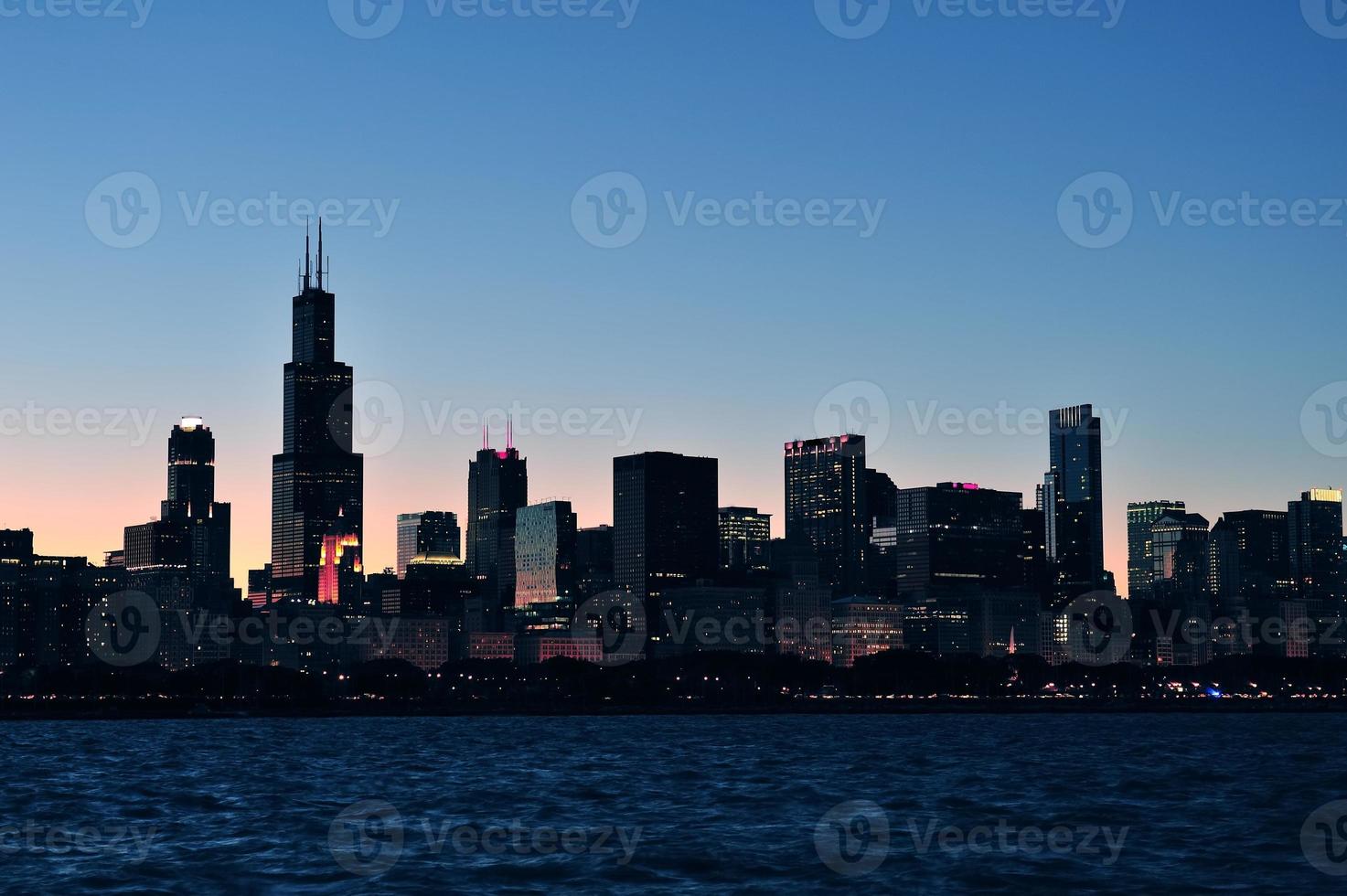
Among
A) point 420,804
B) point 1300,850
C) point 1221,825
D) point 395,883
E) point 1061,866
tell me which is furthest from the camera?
point 420,804

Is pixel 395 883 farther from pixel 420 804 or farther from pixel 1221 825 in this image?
pixel 1221 825

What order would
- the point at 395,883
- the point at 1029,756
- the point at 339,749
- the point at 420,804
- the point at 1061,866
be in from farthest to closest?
the point at 339,749
the point at 1029,756
the point at 420,804
the point at 1061,866
the point at 395,883

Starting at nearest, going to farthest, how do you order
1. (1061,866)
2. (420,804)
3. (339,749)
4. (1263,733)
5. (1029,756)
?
(1061,866), (420,804), (1029,756), (339,749), (1263,733)

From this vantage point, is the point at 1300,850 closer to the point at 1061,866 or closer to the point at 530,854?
the point at 1061,866

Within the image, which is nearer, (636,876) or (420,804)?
(636,876)

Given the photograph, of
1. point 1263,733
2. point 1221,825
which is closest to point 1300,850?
point 1221,825

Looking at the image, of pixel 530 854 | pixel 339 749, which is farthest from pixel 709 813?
pixel 339 749
